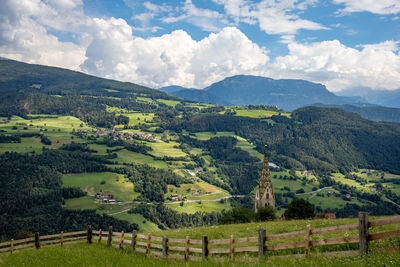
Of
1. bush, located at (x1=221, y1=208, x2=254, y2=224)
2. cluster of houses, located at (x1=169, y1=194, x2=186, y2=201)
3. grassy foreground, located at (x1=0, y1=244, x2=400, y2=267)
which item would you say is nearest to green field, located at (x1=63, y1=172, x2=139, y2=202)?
cluster of houses, located at (x1=169, y1=194, x2=186, y2=201)

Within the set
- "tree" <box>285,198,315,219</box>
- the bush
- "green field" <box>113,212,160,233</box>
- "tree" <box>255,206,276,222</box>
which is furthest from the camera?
"green field" <box>113,212,160,233</box>

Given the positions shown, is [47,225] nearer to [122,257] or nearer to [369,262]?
[122,257]

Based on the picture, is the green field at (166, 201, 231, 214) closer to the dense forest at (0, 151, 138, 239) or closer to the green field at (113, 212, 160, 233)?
the green field at (113, 212, 160, 233)

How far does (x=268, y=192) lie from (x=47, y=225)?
113036 mm

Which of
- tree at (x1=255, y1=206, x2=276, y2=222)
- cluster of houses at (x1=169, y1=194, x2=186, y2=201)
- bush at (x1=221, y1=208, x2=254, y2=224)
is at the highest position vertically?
tree at (x1=255, y1=206, x2=276, y2=222)

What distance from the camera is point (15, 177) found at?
17988 cm

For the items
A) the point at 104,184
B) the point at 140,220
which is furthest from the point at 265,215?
the point at 104,184

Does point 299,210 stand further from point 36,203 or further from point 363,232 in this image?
point 36,203

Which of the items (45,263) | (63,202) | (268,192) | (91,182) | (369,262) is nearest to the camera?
(369,262)

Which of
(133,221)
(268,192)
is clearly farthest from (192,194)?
(268,192)

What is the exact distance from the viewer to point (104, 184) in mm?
176500

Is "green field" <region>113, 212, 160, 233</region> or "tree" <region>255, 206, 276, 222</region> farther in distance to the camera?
"green field" <region>113, 212, 160, 233</region>

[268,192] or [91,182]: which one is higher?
[268,192]

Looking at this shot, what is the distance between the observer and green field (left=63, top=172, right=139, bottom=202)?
549ft
